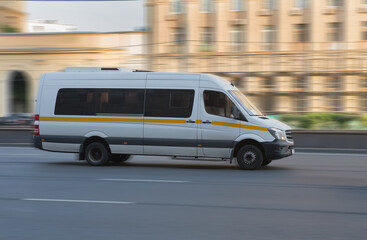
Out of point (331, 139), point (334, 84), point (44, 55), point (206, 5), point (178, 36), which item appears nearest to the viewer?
point (331, 139)

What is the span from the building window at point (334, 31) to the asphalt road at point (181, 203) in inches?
965

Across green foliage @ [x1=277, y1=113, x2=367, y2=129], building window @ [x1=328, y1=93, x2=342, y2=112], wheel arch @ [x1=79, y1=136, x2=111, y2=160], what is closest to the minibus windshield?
wheel arch @ [x1=79, y1=136, x2=111, y2=160]

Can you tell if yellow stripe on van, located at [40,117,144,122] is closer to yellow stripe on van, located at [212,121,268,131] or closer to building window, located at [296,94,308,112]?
yellow stripe on van, located at [212,121,268,131]

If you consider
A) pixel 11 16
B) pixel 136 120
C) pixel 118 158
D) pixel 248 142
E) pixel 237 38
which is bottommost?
pixel 118 158

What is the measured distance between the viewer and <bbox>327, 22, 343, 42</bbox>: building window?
36.9 meters

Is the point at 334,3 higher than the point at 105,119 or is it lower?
higher

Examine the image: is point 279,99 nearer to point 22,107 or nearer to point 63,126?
point 22,107

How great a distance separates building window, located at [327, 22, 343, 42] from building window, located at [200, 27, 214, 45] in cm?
712

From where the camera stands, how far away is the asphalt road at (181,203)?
661 cm

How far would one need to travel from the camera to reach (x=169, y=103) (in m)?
13.6

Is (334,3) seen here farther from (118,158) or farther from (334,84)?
(118,158)

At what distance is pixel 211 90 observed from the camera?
13398mm

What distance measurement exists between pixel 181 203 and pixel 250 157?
192 inches

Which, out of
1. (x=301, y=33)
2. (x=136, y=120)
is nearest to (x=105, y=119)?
(x=136, y=120)
